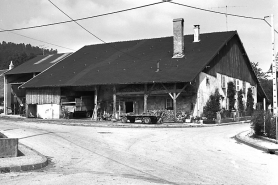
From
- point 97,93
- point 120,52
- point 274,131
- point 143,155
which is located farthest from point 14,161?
point 120,52

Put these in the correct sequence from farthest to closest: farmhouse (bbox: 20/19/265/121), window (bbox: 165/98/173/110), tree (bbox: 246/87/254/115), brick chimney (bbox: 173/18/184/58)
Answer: tree (bbox: 246/87/254/115) → brick chimney (bbox: 173/18/184/58) → window (bbox: 165/98/173/110) → farmhouse (bbox: 20/19/265/121)

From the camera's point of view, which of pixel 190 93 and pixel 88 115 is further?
pixel 88 115

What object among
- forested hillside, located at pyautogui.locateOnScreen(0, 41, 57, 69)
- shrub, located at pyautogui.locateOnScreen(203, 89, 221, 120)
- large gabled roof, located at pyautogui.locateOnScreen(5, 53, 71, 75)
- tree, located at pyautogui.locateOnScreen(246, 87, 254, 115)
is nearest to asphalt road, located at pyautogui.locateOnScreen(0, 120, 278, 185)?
shrub, located at pyautogui.locateOnScreen(203, 89, 221, 120)

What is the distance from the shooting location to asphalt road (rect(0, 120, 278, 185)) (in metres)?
9.24

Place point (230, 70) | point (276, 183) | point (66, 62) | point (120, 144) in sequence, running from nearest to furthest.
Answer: point (276, 183), point (120, 144), point (230, 70), point (66, 62)

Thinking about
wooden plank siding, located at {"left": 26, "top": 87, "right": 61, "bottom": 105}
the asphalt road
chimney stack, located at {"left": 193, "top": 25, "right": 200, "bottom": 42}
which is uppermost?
chimney stack, located at {"left": 193, "top": 25, "right": 200, "bottom": 42}

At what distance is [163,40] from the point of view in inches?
1731

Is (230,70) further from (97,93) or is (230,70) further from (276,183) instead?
(276,183)

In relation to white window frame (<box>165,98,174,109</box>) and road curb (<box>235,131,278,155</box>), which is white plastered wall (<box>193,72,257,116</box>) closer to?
white window frame (<box>165,98,174,109</box>)

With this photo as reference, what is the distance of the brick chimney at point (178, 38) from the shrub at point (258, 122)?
18.4 metres

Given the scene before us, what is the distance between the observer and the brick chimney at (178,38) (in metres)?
37.4

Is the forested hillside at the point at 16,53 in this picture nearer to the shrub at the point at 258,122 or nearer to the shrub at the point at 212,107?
the shrub at the point at 212,107

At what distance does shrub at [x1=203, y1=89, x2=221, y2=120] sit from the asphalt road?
15.4 metres

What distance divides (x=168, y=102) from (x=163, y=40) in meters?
11.4
